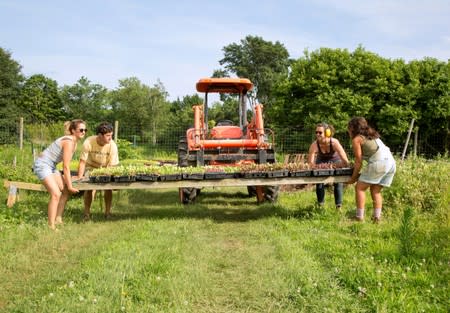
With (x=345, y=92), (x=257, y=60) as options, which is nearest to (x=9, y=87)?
(x=257, y=60)

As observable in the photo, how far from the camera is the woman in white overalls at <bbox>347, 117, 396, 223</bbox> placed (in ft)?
17.3

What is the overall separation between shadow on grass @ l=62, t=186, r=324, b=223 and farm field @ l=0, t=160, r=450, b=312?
0.16ft

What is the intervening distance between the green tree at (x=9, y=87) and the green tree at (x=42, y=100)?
7.43 meters

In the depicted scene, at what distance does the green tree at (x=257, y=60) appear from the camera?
44.3 metres

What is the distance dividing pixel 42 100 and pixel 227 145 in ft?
167

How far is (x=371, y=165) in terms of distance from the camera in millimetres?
5289

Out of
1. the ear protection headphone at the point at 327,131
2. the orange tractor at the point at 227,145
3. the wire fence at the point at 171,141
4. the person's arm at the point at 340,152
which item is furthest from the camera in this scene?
the wire fence at the point at 171,141

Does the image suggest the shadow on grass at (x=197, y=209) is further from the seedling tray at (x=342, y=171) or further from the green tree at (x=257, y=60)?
the green tree at (x=257, y=60)

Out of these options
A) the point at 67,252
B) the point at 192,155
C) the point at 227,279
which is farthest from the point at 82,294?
the point at 192,155

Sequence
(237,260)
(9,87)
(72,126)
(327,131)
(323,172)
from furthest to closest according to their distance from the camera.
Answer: (9,87), (327,131), (323,172), (72,126), (237,260)

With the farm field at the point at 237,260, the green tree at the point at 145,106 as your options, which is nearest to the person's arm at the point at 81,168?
the farm field at the point at 237,260

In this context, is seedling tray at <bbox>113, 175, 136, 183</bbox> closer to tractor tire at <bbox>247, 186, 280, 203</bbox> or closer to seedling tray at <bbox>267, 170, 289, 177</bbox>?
seedling tray at <bbox>267, 170, 289, 177</bbox>

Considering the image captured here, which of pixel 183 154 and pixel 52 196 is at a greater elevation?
pixel 183 154

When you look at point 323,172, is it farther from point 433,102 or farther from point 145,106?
point 145,106
